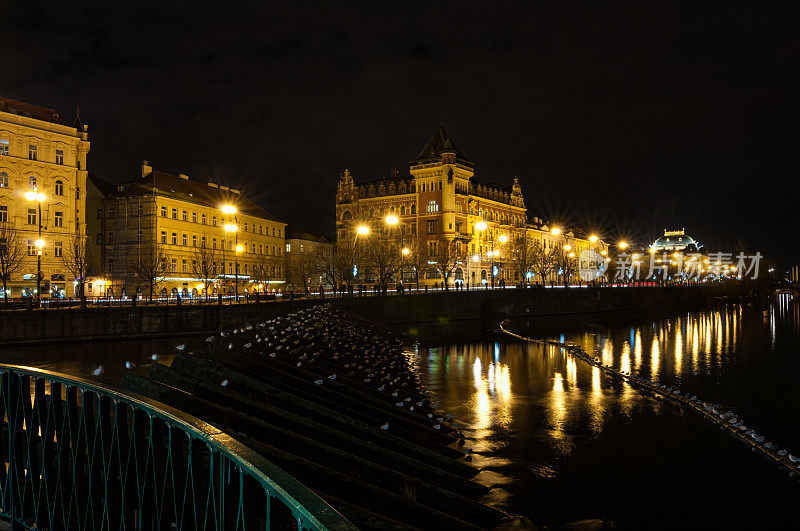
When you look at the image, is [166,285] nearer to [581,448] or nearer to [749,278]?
[581,448]

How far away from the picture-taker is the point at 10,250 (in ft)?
186

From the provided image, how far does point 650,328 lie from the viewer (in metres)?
66.1

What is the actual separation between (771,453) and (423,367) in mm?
19918

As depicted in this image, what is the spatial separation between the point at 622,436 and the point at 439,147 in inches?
3333

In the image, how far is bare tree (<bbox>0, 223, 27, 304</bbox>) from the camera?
5071 centimetres

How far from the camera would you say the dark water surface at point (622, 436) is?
14.1m

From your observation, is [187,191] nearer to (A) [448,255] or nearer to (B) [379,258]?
(B) [379,258]

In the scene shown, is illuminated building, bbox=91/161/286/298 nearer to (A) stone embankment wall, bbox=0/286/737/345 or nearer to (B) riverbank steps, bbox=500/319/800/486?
(A) stone embankment wall, bbox=0/286/737/345

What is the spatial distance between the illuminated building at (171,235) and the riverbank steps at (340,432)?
5046cm

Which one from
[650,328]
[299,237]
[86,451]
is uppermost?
[299,237]

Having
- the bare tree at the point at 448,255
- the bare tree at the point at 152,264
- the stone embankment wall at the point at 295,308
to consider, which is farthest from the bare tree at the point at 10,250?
the bare tree at the point at 448,255

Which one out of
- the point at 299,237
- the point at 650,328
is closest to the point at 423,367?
the point at 650,328

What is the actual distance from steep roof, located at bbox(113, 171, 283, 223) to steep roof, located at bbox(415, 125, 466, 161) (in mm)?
28467

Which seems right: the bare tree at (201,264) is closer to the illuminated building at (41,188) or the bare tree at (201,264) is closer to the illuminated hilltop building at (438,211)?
the illuminated building at (41,188)
